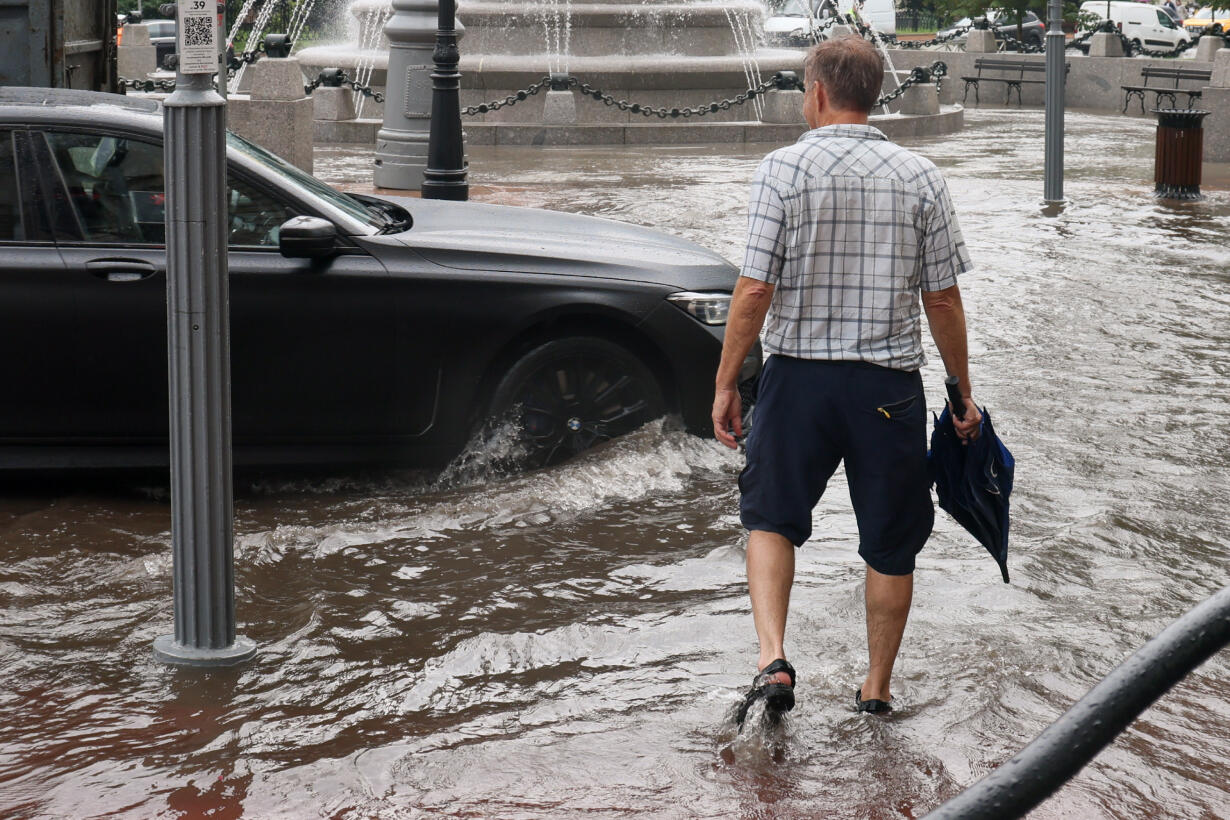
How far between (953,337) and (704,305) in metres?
2.21

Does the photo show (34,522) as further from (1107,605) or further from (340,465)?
(1107,605)

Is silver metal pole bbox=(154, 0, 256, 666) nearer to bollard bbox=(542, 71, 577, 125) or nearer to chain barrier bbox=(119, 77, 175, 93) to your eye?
chain barrier bbox=(119, 77, 175, 93)

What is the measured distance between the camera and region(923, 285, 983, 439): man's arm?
4.14m

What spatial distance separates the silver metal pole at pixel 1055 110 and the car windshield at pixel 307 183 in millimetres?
10675

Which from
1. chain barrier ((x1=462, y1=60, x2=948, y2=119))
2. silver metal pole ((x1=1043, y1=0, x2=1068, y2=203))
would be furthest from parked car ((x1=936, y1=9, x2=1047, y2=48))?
silver metal pole ((x1=1043, y1=0, x2=1068, y2=203))

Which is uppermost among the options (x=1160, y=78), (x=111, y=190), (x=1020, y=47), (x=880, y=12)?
(x=880, y=12)

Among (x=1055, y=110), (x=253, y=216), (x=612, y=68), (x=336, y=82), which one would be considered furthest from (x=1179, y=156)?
(x=253, y=216)

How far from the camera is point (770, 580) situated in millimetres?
4195

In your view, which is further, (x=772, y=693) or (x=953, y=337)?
(x=953, y=337)

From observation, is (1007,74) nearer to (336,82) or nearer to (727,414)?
(336,82)

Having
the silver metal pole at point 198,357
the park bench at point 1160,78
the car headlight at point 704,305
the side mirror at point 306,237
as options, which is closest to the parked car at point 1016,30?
the park bench at point 1160,78

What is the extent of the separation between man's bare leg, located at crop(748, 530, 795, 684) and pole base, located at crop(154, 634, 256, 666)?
1.58 metres

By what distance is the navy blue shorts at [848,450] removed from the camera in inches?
159

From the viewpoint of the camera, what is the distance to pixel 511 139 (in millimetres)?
21750
